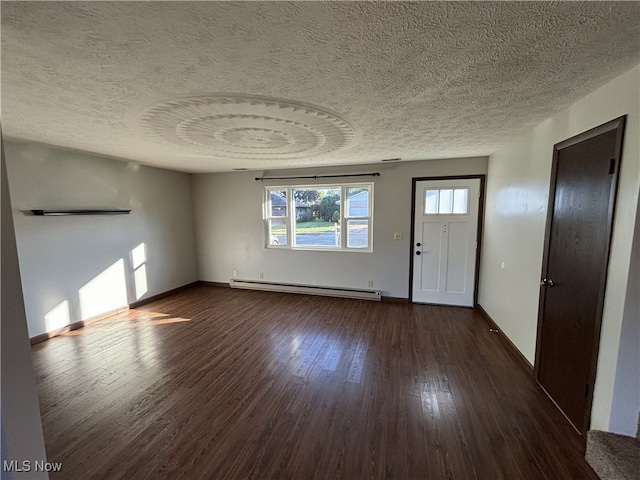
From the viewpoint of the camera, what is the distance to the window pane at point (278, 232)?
5125 mm

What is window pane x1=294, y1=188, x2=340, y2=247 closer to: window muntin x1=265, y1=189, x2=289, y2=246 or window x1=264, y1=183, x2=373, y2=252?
window x1=264, y1=183, x2=373, y2=252

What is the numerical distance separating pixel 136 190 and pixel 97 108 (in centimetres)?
275

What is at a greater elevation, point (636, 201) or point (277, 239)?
point (636, 201)

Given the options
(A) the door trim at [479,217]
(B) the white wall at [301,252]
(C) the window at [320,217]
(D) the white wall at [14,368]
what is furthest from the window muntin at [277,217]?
(D) the white wall at [14,368]

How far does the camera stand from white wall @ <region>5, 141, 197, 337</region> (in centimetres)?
307

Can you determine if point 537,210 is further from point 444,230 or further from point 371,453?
point 371,453

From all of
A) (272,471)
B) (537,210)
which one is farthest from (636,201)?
(272,471)

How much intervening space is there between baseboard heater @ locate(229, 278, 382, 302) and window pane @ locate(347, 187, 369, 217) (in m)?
1.31

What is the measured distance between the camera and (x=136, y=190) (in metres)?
4.33

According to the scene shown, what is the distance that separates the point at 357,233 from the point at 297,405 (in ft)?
9.89

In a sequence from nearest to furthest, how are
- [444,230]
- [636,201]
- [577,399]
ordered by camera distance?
1. [636,201]
2. [577,399]
3. [444,230]

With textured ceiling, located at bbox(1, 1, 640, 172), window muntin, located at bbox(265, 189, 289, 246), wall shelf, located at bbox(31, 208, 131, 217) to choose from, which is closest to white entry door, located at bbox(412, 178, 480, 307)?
textured ceiling, located at bbox(1, 1, 640, 172)

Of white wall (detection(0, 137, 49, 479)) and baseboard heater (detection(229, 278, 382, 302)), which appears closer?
white wall (detection(0, 137, 49, 479))
